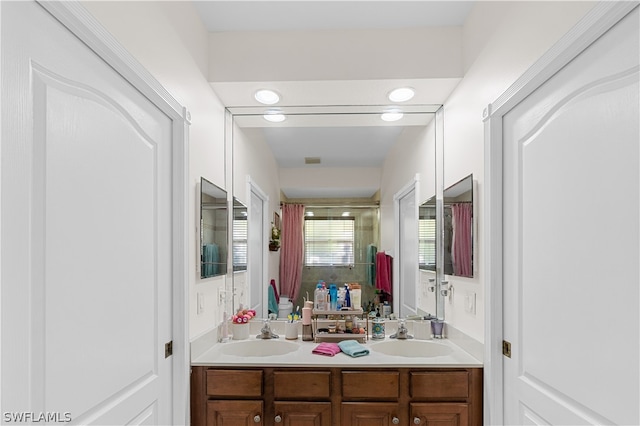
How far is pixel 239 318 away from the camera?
2602mm

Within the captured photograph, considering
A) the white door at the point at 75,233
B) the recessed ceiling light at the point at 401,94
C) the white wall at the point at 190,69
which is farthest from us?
the recessed ceiling light at the point at 401,94

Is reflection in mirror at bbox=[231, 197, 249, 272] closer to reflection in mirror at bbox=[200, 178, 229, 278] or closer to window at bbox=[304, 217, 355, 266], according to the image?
reflection in mirror at bbox=[200, 178, 229, 278]

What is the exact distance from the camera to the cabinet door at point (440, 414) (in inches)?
80.5

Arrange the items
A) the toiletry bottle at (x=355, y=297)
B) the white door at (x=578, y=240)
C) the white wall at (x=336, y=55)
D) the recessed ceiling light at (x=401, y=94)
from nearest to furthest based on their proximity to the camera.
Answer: the white door at (x=578, y=240) < the white wall at (x=336, y=55) < the recessed ceiling light at (x=401, y=94) < the toiletry bottle at (x=355, y=297)

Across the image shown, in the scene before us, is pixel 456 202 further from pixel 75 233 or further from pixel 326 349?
pixel 75 233

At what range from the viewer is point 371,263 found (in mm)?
2760

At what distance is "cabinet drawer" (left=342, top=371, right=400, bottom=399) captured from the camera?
6.79 feet

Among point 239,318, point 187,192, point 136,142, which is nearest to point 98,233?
point 136,142

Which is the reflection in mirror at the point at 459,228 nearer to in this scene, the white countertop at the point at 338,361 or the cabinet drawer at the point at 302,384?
the white countertop at the point at 338,361

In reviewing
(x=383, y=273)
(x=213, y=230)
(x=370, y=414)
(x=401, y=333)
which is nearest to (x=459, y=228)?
(x=383, y=273)

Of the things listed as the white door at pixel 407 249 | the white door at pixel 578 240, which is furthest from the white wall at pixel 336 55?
the white door at pixel 407 249

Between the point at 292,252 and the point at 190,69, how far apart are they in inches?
50.5

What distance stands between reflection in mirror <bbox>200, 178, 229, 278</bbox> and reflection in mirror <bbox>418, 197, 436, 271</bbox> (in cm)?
127

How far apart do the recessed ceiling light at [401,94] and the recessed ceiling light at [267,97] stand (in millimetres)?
684
